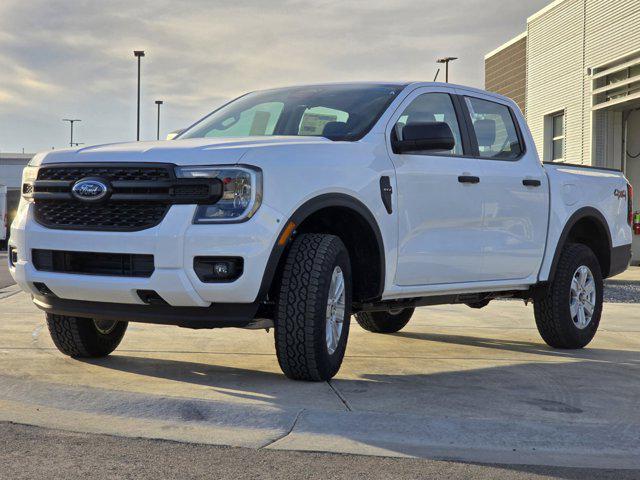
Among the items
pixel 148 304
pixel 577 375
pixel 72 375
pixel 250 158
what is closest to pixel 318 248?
pixel 250 158

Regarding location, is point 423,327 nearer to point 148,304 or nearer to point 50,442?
point 148,304

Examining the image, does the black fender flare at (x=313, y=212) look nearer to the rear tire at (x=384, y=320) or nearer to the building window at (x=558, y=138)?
the rear tire at (x=384, y=320)

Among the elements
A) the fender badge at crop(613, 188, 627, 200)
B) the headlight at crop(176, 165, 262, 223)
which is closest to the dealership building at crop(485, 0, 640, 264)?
the fender badge at crop(613, 188, 627, 200)

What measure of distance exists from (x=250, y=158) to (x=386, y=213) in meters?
1.10

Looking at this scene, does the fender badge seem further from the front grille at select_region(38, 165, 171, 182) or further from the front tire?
the front grille at select_region(38, 165, 171, 182)

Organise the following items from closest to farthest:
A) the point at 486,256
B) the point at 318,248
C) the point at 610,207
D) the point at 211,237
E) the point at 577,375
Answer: the point at 211,237, the point at 318,248, the point at 577,375, the point at 486,256, the point at 610,207

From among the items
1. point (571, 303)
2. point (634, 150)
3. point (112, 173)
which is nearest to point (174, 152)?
point (112, 173)

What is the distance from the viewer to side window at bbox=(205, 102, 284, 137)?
21.1 ft

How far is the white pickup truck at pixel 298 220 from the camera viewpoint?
493 cm

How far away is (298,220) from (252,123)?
1597mm

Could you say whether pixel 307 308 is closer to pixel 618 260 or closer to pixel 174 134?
pixel 174 134

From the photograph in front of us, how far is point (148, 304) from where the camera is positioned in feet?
16.6

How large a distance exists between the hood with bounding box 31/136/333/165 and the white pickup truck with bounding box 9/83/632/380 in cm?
1

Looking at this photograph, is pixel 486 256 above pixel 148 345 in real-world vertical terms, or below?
above
